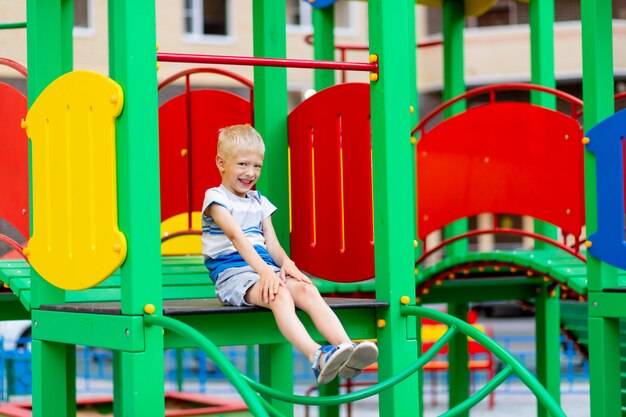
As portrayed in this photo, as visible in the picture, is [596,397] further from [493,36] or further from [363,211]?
[493,36]

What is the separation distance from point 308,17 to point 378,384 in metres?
20.5

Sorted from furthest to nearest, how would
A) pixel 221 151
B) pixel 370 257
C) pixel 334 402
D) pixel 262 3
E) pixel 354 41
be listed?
1. pixel 354 41
2. pixel 262 3
3. pixel 370 257
4. pixel 221 151
5. pixel 334 402

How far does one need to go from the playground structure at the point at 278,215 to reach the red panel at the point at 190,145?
0.07ft

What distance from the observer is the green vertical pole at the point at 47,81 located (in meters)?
5.35

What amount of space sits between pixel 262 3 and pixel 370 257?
5.13 feet

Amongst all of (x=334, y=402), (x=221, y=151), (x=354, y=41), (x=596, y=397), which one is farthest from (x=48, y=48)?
(x=354, y=41)

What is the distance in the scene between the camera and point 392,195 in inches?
197

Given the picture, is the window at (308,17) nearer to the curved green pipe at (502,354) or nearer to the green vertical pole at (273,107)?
the green vertical pole at (273,107)

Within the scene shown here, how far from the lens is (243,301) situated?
4.82m

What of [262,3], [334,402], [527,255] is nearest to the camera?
[334,402]

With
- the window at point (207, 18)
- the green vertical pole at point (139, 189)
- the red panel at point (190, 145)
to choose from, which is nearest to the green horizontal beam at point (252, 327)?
the green vertical pole at point (139, 189)

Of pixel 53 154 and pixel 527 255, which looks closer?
pixel 53 154

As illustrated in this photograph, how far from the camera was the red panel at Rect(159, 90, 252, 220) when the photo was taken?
274 inches

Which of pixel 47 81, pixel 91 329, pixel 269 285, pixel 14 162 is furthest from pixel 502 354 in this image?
pixel 14 162
